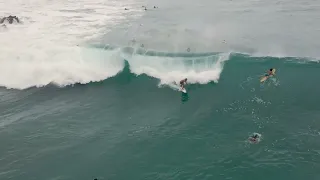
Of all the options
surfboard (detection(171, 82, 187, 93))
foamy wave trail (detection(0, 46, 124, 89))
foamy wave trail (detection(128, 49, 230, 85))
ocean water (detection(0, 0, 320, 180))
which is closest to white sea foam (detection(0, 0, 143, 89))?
foamy wave trail (detection(0, 46, 124, 89))

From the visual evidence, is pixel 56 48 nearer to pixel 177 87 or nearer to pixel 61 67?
Answer: pixel 61 67

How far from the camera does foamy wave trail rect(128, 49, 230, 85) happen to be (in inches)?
1288

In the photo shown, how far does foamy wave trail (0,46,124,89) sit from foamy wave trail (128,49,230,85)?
6.17 feet

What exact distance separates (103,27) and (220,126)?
74.1ft

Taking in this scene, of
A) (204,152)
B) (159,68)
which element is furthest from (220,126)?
(159,68)

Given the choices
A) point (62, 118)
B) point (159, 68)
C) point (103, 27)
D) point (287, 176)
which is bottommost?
point (287, 176)

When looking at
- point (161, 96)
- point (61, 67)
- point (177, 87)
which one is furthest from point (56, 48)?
point (177, 87)

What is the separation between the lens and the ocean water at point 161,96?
22594 millimetres

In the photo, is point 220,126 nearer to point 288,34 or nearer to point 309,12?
point 288,34

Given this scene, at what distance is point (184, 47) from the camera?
36.2 meters

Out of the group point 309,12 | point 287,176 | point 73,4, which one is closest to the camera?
point 287,176

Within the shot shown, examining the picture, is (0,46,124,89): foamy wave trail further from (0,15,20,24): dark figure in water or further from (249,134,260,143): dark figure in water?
(249,134,260,143): dark figure in water

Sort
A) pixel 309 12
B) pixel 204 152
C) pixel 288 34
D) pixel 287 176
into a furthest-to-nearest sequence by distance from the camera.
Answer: pixel 309 12 → pixel 288 34 → pixel 204 152 → pixel 287 176

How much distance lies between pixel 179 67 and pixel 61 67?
1086cm
